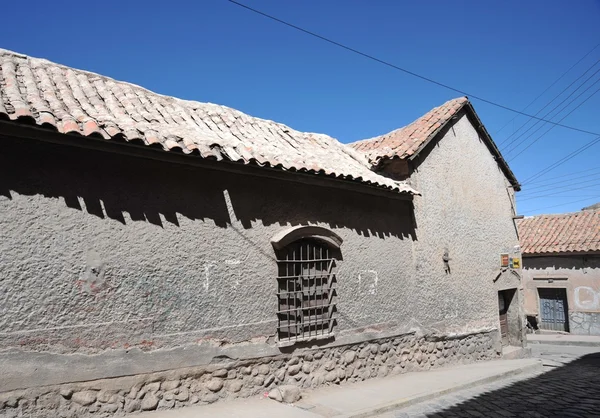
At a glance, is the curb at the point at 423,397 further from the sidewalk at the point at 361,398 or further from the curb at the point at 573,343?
the curb at the point at 573,343

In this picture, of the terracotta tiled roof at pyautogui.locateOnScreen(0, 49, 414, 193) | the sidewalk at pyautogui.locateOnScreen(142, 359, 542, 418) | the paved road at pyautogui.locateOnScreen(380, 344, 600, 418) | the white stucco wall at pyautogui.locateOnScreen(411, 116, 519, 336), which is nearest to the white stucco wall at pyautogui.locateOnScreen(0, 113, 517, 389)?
the terracotta tiled roof at pyautogui.locateOnScreen(0, 49, 414, 193)

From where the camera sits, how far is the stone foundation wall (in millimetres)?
4262

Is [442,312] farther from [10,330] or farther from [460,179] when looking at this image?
[10,330]

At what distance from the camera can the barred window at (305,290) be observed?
20.6 ft

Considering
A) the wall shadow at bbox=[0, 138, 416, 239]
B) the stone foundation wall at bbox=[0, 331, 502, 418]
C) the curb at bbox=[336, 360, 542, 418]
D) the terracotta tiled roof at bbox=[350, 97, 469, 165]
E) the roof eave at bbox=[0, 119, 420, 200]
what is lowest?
the curb at bbox=[336, 360, 542, 418]

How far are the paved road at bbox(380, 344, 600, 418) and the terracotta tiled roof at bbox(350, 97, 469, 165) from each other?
14.4 feet

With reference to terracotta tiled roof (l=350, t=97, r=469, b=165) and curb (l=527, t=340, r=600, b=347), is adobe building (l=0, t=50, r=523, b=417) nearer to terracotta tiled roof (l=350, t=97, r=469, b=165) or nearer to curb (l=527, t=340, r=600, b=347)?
terracotta tiled roof (l=350, t=97, r=469, b=165)

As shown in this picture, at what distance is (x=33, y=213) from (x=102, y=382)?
1896 millimetres

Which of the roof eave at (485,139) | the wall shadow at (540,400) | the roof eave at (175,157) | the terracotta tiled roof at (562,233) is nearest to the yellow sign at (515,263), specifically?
the roof eave at (485,139)

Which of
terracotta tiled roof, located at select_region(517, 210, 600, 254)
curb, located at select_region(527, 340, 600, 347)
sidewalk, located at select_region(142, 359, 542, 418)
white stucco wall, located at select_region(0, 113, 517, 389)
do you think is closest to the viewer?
white stucco wall, located at select_region(0, 113, 517, 389)

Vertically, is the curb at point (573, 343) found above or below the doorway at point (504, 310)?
below

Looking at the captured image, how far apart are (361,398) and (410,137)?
557 cm

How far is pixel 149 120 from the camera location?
5.80m

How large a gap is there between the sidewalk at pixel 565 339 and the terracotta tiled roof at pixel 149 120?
11613 mm
